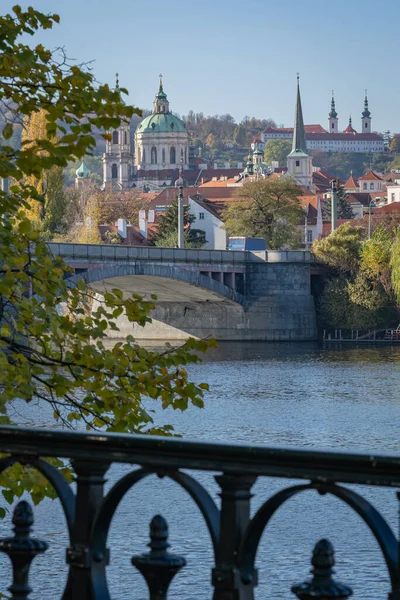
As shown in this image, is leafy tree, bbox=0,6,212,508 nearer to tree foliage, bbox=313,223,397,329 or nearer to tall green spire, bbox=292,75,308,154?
tree foliage, bbox=313,223,397,329

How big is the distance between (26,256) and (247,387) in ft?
93.6

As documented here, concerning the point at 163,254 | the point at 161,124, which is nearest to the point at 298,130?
the point at 161,124

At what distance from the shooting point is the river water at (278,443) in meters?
13.1

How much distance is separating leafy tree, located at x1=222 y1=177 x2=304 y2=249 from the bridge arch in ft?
42.4

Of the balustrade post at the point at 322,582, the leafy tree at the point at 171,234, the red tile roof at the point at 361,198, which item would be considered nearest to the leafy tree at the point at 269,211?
the leafy tree at the point at 171,234

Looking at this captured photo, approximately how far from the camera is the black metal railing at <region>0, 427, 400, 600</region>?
226 centimetres

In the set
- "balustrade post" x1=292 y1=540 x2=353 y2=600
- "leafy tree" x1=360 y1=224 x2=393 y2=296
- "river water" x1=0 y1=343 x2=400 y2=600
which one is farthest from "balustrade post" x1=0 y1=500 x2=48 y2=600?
"leafy tree" x1=360 y1=224 x2=393 y2=296

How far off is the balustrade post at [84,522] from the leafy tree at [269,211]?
209ft

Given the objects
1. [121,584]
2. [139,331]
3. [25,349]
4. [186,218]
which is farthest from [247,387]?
[186,218]

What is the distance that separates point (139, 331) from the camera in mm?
57688

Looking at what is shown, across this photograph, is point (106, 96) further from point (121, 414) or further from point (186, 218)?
point (186, 218)

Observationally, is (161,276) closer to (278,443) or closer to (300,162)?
(278,443)

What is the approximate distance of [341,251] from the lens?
57000 mm

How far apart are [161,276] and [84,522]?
4685cm
